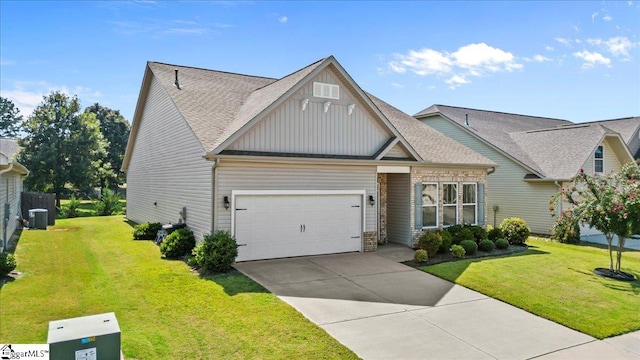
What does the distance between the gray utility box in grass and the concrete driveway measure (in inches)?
137

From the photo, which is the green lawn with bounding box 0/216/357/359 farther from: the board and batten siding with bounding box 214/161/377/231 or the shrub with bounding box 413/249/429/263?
the shrub with bounding box 413/249/429/263

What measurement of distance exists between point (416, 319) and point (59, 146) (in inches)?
1340

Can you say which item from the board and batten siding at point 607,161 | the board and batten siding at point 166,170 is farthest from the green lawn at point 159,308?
the board and batten siding at point 607,161

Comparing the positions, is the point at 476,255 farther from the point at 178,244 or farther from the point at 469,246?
the point at 178,244

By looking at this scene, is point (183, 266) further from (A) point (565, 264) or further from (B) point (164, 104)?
(A) point (565, 264)

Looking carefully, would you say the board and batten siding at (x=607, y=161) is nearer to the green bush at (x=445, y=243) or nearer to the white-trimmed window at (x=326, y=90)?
the green bush at (x=445, y=243)

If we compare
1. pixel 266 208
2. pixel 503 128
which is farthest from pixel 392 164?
pixel 503 128

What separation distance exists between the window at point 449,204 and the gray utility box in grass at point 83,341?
1334 cm

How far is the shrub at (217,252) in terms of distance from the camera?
10484mm

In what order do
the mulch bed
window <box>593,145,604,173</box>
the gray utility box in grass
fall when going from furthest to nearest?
window <box>593,145,604,173</box> → the mulch bed → the gray utility box in grass

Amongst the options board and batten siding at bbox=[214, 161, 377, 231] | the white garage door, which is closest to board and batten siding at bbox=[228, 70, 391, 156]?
board and batten siding at bbox=[214, 161, 377, 231]

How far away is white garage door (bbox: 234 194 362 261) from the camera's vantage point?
39.0ft

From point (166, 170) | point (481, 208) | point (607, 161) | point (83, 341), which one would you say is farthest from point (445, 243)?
point (607, 161)

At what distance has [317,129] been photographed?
1317cm
